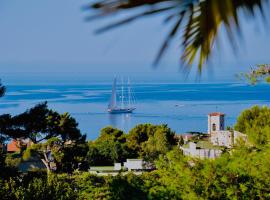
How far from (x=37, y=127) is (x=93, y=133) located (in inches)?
2025

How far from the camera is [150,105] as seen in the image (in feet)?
331

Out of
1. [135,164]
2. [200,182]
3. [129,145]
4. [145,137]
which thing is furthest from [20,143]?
[200,182]

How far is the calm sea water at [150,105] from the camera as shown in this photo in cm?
7125

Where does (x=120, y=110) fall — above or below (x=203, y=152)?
above

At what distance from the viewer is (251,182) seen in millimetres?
8641

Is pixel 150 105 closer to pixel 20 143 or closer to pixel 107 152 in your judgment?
pixel 107 152

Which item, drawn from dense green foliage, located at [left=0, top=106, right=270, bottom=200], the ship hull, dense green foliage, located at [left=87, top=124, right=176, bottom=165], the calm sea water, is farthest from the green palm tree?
the ship hull

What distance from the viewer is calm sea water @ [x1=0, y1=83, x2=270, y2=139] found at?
71250 mm

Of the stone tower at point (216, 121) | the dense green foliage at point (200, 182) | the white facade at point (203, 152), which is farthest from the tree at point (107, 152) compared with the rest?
the dense green foliage at point (200, 182)

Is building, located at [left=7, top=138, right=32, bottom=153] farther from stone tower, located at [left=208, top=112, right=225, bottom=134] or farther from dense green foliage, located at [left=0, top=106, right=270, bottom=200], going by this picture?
stone tower, located at [left=208, top=112, right=225, bottom=134]

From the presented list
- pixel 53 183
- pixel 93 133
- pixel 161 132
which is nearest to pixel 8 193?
pixel 53 183

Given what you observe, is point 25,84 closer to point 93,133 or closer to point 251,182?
point 93,133

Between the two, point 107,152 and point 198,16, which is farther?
point 107,152

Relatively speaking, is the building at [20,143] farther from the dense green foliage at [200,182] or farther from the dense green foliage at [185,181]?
the dense green foliage at [200,182]
